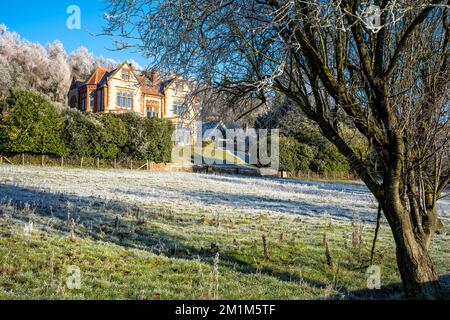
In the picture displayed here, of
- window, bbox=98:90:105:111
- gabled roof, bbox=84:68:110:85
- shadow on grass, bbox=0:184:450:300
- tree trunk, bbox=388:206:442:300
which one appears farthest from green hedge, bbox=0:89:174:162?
tree trunk, bbox=388:206:442:300

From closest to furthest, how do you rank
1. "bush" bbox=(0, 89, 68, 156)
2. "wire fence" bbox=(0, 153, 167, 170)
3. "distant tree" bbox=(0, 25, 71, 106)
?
"bush" bbox=(0, 89, 68, 156)
"wire fence" bbox=(0, 153, 167, 170)
"distant tree" bbox=(0, 25, 71, 106)

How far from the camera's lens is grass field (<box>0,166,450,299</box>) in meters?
4.27

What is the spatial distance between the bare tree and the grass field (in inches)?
53.4

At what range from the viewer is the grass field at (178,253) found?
4.27m

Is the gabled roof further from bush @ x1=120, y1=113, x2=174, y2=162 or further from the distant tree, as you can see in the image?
bush @ x1=120, y1=113, x2=174, y2=162

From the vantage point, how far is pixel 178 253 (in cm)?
594

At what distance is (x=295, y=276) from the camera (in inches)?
211

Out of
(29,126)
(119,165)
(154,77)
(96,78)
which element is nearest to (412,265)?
(154,77)

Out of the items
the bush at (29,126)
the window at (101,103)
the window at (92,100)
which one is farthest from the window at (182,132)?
the window at (92,100)

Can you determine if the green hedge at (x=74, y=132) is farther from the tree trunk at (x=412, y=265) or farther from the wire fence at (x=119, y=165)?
the tree trunk at (x=412, y=265)

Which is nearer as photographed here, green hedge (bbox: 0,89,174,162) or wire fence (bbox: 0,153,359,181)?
green hedge (bbox: 0,89,174,162)

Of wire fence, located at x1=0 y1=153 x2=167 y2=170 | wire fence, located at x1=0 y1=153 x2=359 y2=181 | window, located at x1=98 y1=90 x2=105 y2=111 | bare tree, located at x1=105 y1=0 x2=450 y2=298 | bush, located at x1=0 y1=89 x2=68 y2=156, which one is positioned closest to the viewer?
bare tree, located at x1=105 y1=0 x2=450 y2=298

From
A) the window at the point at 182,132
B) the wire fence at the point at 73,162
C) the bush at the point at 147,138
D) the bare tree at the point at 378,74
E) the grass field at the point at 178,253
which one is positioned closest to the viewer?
the bare tree at the point at 378,74

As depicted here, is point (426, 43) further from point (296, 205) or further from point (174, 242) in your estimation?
point (296, 205)
